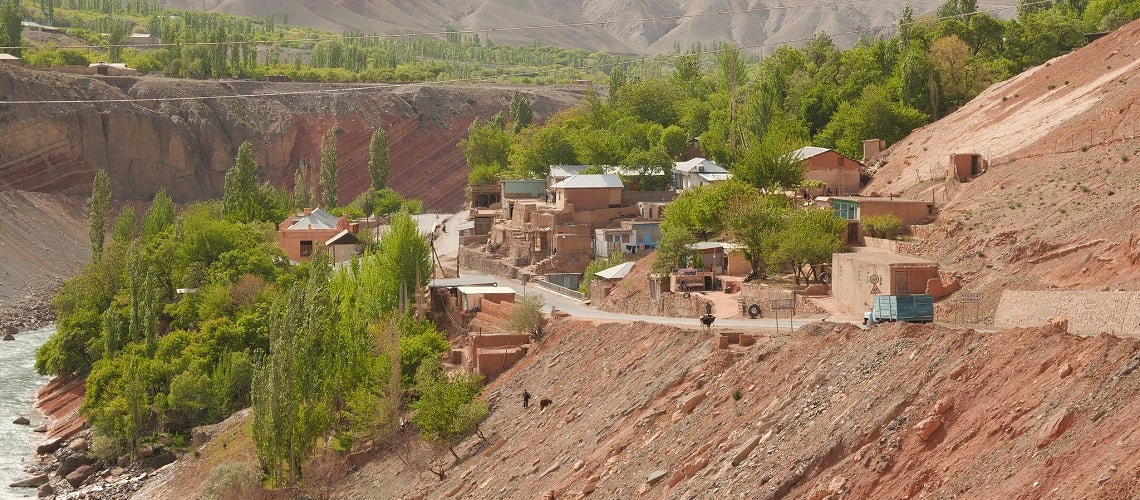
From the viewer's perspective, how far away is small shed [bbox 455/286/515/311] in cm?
4542

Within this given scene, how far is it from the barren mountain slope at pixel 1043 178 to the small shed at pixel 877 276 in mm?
1115

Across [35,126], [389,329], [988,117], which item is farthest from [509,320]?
[35,126]

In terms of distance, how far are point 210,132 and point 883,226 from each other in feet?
274

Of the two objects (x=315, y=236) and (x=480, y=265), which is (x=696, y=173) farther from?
(x=315, y=236)

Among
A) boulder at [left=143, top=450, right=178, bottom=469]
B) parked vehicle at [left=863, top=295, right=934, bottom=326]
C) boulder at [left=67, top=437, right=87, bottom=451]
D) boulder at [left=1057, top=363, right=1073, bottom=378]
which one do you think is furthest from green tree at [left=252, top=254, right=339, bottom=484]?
boulder at [left=1057, top=363, right=1073, bottom=378]

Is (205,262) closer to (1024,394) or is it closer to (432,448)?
(432,448)

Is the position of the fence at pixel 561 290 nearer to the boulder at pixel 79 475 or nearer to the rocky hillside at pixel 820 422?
the rocky hillside at pixel 820 422

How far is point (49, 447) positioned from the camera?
48.6m

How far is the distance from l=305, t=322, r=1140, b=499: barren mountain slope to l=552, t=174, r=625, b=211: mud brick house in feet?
74.2

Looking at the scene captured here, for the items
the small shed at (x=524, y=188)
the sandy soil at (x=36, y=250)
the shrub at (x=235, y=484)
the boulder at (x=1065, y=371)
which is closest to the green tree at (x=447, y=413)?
the shrub at (x=235, y=484)

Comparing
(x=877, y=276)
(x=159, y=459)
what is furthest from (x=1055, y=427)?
(x=159, y=459)

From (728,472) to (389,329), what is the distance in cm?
1994

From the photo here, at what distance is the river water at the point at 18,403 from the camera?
149 feet

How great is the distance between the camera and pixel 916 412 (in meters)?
22.0
